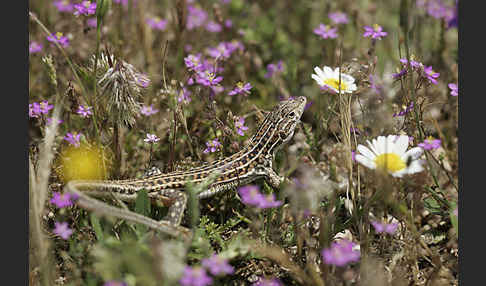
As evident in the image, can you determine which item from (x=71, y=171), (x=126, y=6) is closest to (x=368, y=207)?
(x=71, y=171)

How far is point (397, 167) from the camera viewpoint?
11.5ft

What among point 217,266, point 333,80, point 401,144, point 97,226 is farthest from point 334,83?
point 97,226

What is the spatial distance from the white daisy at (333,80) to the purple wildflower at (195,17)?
2.94m

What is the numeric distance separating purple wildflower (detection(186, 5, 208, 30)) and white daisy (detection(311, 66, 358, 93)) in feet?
9.64

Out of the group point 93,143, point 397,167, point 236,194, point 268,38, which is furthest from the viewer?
point 268,38

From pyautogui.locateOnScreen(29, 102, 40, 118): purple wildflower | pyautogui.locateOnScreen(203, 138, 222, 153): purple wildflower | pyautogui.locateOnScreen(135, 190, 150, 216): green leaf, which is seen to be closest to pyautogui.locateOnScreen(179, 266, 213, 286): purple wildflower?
pyautogui.locateOnScreen(135, 190, 150, 216): green leaf

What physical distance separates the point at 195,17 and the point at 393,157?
14.5ft

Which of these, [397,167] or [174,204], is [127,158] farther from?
[397,167]

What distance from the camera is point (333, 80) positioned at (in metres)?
4.59

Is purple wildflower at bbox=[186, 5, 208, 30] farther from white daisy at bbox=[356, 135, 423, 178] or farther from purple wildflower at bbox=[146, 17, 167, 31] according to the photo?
white daisy at bbox=[356, 135, 423, 178]

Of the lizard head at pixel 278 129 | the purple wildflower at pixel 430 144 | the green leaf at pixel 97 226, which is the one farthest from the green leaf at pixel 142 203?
the purple wildflower at pixel 430 144

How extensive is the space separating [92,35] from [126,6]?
1.10 metres

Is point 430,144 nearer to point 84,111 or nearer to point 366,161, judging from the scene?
point 366,161

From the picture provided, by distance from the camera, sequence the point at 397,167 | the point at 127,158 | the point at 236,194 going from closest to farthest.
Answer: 1. the point at 397,167
2. the point at 236,194
3. the point at 127,158
